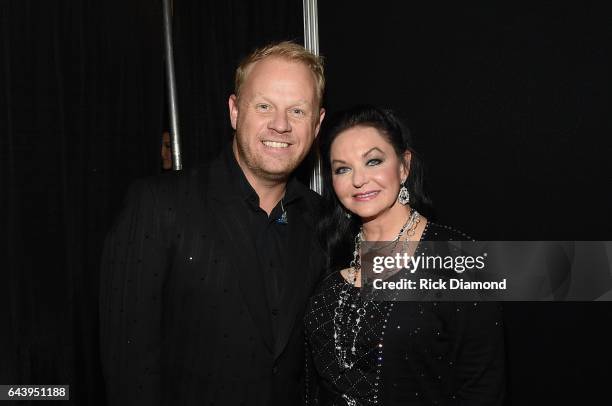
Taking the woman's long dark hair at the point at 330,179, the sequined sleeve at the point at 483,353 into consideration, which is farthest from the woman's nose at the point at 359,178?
the sequined sleeve at the point at 483,353

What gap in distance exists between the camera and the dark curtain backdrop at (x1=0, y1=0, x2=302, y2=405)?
1.67m

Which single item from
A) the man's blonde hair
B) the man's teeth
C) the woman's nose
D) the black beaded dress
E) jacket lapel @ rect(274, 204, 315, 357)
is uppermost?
the man's blonde hair

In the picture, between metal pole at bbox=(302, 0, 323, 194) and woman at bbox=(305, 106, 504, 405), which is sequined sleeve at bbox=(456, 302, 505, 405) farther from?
metal pole at bbox=(302, 0, 323, 194)

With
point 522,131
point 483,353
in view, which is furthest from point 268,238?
point 522,131

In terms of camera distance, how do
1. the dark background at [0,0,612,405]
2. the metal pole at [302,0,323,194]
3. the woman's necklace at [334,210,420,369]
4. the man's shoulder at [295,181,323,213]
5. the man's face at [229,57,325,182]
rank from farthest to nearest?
the metal pole at [302,0,323,194], the man's shoulder at [295,181,323,213], the dark background at [0,0,612,405], the man's face at [229,57,325,182], the woman's necklace at [334,210,420,369]

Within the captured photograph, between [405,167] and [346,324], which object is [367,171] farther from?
[346,324]

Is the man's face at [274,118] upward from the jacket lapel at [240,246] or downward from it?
upward

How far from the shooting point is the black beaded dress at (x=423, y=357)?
1.56 metres

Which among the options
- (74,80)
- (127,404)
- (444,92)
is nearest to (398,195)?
(444,92)

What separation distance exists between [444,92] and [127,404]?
1.79 metres

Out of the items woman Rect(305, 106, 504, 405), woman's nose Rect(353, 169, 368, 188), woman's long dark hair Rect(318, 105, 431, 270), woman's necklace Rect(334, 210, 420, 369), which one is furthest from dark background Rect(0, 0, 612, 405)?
woman's necklace Rect(334, 210, 420, 369)

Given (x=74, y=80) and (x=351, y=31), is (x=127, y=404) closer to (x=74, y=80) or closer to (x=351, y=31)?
(x=74, y=80)

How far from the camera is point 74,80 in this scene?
191 centimetres

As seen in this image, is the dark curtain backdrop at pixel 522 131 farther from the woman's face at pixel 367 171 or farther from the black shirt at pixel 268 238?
the black shirt at pixel 268 238
